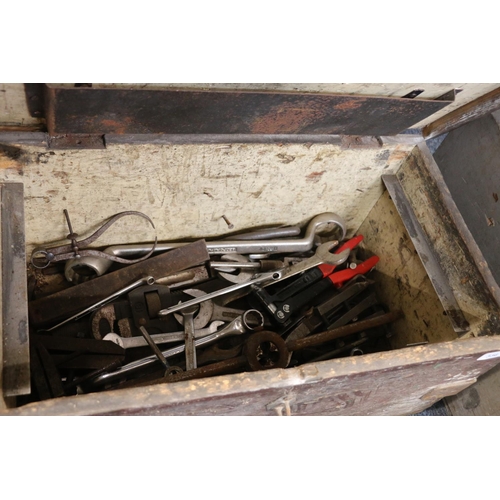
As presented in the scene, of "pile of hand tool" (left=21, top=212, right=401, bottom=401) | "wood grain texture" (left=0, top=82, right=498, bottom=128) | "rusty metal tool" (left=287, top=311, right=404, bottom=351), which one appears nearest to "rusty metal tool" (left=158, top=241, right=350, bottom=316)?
"pile of hand tool" (left=21, top=212, right=401, bottom=401)

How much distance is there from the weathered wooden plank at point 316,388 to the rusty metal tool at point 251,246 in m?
0.58

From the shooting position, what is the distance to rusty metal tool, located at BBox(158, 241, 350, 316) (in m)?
1.60

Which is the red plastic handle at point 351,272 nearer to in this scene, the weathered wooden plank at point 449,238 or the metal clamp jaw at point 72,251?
the weathered wooden plank at point 449,238

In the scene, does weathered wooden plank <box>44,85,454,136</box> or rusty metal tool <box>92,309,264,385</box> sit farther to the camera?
rusty metal tool <box>92,309,264,385</box>

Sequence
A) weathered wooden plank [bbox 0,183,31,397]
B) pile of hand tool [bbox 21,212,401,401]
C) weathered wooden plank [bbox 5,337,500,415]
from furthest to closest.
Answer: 1. pile of hand tool [bbox 21,212,401,401]
2. weathered wooden plank [bbox 0,183,31,397]
3. weathered wooden plank [bbox 5,337,500,415]

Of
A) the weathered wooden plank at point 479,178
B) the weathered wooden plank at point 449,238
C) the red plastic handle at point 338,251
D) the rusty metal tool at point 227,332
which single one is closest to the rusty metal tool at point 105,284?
the rusty metal tool at point 227,332

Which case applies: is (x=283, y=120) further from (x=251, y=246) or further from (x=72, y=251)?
(x=72, y=251)

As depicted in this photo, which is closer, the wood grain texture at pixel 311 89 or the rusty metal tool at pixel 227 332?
the wood grain texture at pixel 311 89

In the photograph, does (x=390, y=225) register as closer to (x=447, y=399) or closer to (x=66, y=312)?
(x=447, y=399)

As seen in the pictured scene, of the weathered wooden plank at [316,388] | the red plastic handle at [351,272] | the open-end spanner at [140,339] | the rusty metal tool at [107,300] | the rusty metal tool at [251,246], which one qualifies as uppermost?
the rusty metal tool at [251,246]

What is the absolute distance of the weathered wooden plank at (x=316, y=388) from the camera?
1.00 m

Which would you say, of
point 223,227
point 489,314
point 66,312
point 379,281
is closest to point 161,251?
point 223,227

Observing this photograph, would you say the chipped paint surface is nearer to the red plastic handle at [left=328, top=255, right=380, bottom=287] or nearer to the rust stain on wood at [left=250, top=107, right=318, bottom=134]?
the rust stain on wood at [left=250, top=107, right=318, bottom=134]

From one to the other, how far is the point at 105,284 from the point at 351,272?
783mm
